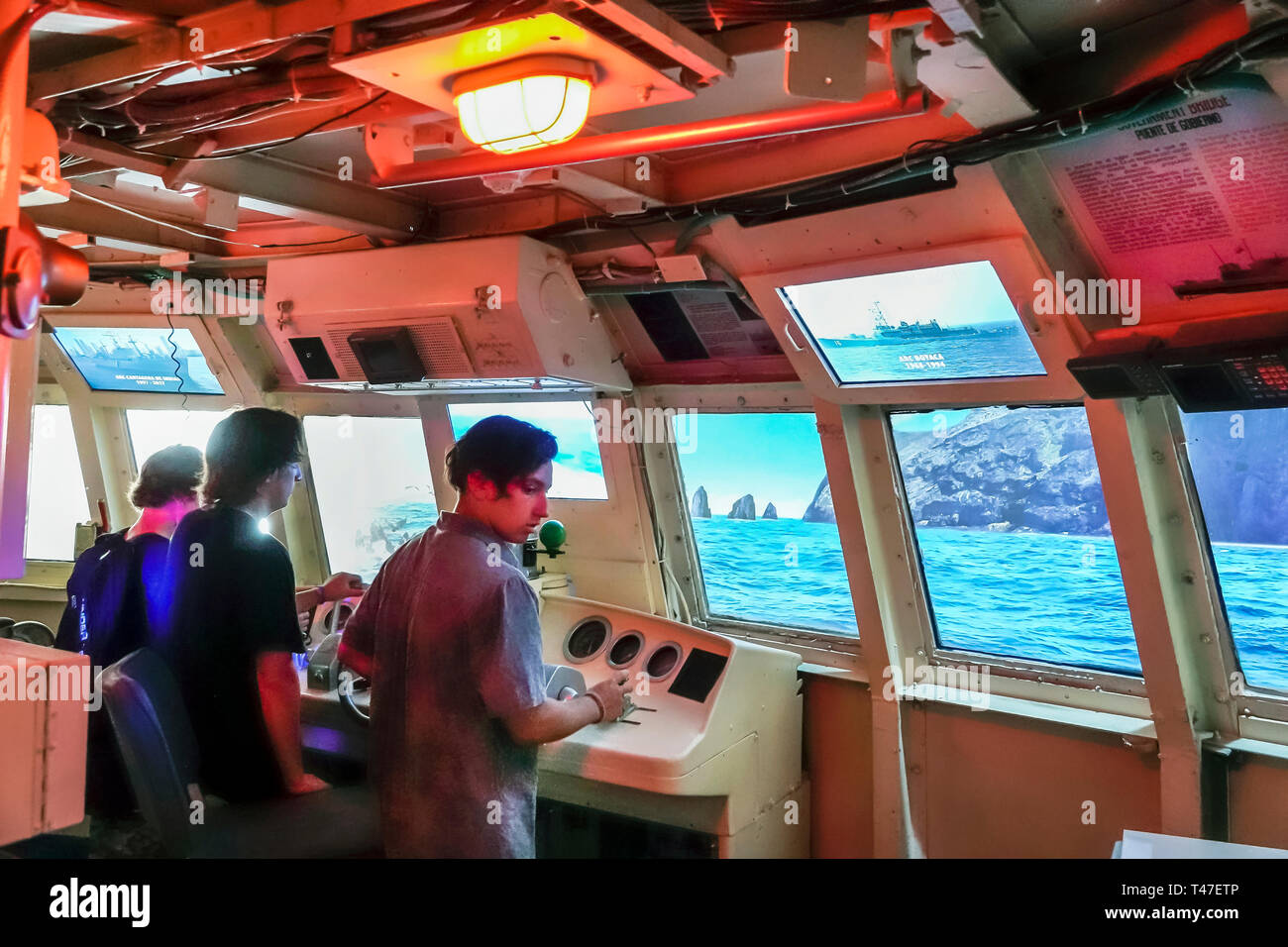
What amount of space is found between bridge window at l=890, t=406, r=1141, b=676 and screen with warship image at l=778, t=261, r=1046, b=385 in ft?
1.21

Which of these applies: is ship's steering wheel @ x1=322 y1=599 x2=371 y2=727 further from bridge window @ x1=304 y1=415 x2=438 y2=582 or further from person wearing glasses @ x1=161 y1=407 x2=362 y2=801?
bridge window @ x1=304 y1=415 x2=438 y2=582

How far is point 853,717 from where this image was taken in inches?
150

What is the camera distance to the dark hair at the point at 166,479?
10.3 ft

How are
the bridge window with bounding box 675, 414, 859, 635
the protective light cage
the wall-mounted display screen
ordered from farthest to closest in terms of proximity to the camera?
the wall-mounted display screen
the bridge window with bounding box 675, 414, 859, 635
the protective light cage

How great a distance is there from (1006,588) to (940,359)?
920mm

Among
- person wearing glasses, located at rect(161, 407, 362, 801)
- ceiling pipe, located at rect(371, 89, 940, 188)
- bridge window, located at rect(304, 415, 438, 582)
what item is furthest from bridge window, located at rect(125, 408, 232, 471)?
ceiling pipe, located at rect(371, 89, 940, 188)

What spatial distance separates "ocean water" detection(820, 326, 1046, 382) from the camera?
2.87m

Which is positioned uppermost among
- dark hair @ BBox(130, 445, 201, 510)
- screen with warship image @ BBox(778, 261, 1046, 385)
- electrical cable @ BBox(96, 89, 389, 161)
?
electrical cable @ BBox(96, 89, 389, 161)

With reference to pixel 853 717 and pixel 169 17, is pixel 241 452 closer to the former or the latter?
pixel 169 17

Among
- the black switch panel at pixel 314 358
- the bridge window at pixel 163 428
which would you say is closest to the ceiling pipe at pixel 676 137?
the black switch panel at pixel 314 358

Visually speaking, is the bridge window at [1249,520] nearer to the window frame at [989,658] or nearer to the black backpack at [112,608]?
the window frame at [989,658]

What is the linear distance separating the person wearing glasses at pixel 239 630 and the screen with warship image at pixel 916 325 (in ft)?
5.51

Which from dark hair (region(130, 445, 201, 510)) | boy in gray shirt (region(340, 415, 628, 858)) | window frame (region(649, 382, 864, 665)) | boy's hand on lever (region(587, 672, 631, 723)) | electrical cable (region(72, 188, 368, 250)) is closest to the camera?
boy in gray shirt (region(340, 415, 628, 858))
